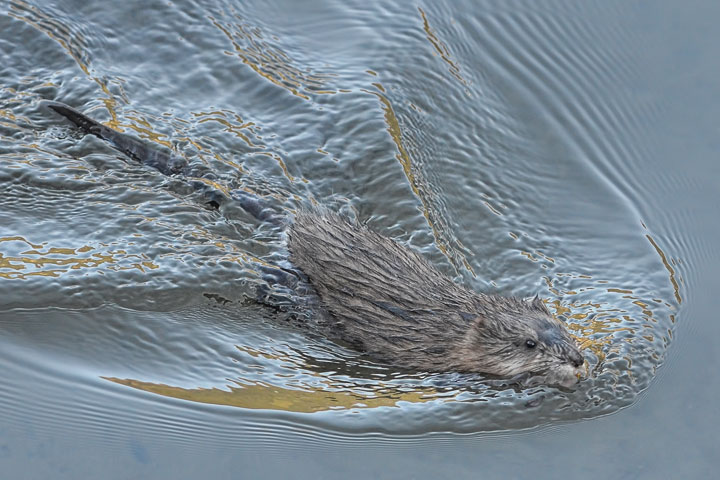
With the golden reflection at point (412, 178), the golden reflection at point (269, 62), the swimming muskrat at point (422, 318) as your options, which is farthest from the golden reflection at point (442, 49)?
the swimming muskrat at point (422, 318)

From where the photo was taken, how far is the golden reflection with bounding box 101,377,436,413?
5.59m

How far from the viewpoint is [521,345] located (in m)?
5.78

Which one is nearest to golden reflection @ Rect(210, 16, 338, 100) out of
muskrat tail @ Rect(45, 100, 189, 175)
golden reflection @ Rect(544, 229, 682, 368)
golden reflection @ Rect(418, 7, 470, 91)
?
golden reflection @ Rect(418, 7, 470, 91)

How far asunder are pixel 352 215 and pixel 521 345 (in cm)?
176

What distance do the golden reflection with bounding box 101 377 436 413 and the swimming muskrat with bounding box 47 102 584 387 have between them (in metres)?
0.28

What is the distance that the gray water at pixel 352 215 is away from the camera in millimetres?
5449

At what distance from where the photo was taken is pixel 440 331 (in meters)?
5.93

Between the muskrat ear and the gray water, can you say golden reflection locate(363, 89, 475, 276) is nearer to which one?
the gray water

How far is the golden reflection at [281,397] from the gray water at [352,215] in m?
0.01

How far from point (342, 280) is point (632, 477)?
194 cm

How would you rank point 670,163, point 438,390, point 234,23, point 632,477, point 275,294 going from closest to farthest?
point 632,477, point 438,390, point 275,294, point 670,163, point 234,23

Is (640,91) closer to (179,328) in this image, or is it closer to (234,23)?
(234,23)

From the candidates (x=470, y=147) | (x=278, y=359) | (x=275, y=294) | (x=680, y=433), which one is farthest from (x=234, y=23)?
(x=680, y=433)

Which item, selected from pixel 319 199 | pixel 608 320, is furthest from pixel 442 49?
pixel 608 320
